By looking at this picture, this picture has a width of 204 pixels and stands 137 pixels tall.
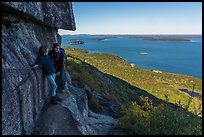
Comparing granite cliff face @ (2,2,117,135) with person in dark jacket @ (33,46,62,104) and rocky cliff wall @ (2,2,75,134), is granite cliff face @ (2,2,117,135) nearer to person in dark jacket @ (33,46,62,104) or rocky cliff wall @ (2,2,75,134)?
rocky cliff wall @ (2,2,75,134)

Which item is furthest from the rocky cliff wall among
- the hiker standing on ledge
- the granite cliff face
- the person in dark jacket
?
the hiker standing on ledge

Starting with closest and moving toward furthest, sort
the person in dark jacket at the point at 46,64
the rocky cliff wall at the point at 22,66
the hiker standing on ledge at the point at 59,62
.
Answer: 1. the rocky cliff wall at the point at 22,66
2. the person in dark jacket at the point at 46,64
3. the hiker standing on ledge at the point at 59,62

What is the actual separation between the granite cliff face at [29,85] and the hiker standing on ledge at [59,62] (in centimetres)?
55

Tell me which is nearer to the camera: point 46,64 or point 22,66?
point 22,66

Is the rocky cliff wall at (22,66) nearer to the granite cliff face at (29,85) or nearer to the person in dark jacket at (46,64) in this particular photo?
the granite cliff face at (29,85)

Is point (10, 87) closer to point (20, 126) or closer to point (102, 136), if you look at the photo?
point (20, 126)

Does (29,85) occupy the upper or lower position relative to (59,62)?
lower

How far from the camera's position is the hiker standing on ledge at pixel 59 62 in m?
9.10

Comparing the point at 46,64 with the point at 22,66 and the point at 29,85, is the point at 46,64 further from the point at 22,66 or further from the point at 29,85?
the point at 29,85

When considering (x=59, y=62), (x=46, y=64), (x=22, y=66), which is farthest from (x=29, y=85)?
(x=59, y=62)

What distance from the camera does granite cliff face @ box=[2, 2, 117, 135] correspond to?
6691mm

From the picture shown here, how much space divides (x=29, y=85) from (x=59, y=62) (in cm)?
221

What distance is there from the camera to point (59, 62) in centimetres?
958

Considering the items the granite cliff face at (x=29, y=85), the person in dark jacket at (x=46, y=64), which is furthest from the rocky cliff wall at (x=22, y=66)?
the person in dark jacket at (x=46, y=64)
